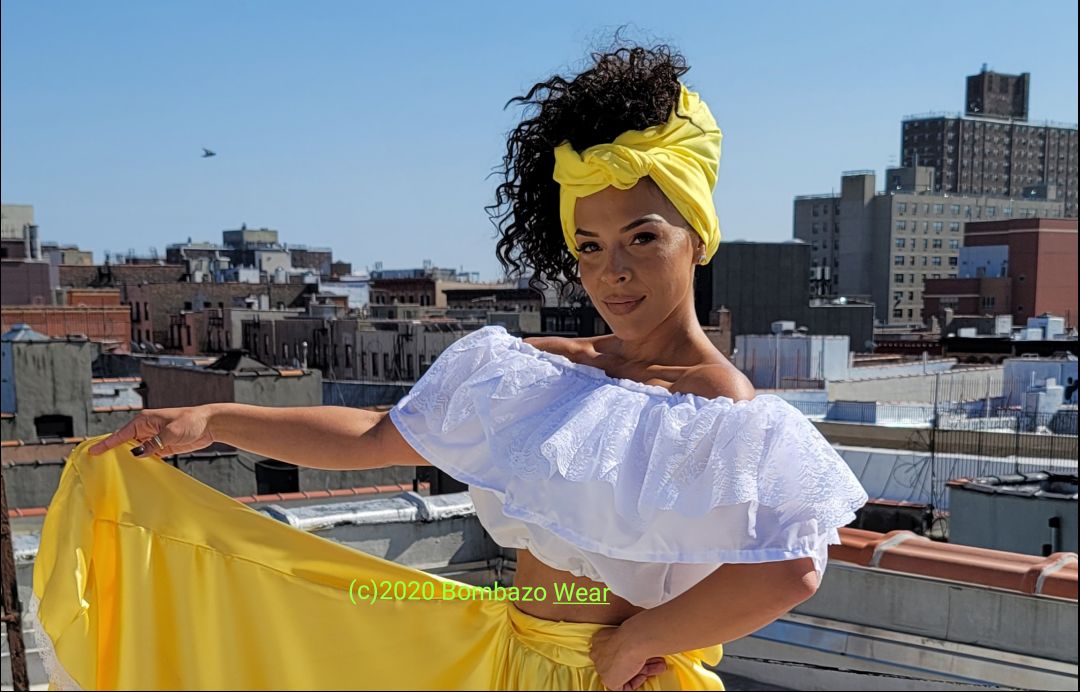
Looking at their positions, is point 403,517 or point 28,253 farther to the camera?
point 28,253

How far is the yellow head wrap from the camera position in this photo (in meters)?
1.55

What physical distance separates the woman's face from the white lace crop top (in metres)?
0.12

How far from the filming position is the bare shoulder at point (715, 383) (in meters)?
1.49

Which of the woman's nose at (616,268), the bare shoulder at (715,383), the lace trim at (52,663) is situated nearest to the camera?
the bare shoulder at (715,383)

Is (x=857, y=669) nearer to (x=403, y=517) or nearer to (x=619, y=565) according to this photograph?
(x=403, y=517)

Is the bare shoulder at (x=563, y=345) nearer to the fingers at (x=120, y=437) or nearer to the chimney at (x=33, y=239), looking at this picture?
the fingers at (x=120, y=437)

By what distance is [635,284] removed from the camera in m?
1.61

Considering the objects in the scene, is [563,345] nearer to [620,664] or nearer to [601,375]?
[601,375]

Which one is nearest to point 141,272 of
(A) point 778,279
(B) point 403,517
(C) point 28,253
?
(C) point 28,253

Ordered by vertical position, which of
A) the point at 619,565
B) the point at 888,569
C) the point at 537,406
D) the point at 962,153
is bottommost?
the point at 888,569

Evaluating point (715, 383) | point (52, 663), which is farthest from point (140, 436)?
point (715, 383)

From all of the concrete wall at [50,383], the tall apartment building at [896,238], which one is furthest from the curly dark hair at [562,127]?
the tall apartment building at [896,238]

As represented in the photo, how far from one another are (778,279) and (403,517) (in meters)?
22.9

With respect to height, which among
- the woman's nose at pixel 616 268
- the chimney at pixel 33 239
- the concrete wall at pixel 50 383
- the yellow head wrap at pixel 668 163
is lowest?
the concrete wall at pixel 50 383
